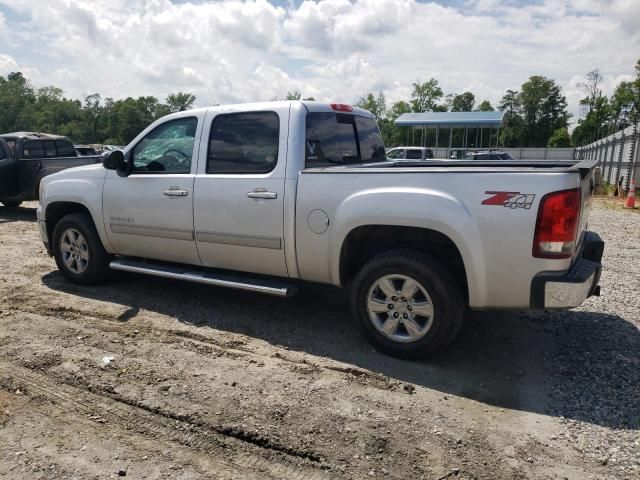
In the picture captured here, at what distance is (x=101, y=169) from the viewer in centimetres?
546

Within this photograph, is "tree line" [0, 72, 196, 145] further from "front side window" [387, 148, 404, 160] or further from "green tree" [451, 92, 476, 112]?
"front side window" [387, 148, 404, 160]

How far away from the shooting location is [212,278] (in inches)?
188

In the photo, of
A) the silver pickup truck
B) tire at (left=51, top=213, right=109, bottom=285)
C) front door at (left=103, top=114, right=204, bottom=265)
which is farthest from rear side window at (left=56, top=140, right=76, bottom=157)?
front door at (left=103, top=114, right=204, bottom=265)

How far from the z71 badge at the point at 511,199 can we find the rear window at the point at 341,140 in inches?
65.2

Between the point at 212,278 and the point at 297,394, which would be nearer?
the point at 297,394

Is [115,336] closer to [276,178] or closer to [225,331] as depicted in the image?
[225,331]

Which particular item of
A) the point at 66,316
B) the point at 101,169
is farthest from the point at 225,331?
the point at 101,169

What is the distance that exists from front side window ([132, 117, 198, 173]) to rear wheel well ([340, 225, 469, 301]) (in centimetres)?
182

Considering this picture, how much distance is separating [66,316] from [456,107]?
9223cm

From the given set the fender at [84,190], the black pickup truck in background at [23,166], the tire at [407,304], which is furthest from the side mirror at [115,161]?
the black pickup truck in background at [23,166]

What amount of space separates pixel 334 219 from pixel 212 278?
1451 mm

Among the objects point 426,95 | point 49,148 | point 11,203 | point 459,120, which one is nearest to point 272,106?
point 49,148

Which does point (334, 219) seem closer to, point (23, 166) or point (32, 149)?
point (23, 166)

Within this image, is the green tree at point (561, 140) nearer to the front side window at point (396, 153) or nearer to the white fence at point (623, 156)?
the white fence at point (623, 156)
